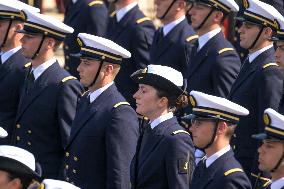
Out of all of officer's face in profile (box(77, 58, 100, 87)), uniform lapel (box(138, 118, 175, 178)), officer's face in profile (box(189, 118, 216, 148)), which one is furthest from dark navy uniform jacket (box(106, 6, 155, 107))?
officer's face in profile (box(189, 118, 216, 148))

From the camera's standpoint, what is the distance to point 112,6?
17.7m

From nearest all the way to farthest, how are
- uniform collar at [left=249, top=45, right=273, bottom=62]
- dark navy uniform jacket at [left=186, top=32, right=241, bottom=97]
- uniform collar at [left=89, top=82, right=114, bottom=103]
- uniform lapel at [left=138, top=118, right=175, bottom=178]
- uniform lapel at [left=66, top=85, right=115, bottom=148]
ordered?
uniform lapel at [left=138, top=118, right=175, bottom=178]
uniform lapel at [left=66, top=85, right=115, bottom=148]
uniform collar at [left=89, top=82, right=114, bottom=103]
uniform collar at [left=249, top=45, right=273, bottom=62]
dark navy uniform jacket at [left=186, top=32, right=241, bottom=97]

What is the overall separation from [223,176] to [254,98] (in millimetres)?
2122

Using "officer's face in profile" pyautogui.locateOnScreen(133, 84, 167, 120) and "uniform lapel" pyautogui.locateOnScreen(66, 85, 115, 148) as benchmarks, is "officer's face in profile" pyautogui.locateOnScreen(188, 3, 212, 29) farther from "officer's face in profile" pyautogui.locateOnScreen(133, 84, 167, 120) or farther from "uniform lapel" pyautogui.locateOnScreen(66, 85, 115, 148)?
"officer's face in profile" pyautogui.locateOnScreen(133, 84, 167, 120)

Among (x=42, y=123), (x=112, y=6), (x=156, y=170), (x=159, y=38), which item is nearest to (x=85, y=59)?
(x=42, y=123)

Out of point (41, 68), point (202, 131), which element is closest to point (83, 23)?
point (41, 68)

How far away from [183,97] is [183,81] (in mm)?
282

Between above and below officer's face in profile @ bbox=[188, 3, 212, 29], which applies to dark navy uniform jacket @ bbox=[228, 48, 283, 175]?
below

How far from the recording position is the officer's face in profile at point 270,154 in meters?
9.35

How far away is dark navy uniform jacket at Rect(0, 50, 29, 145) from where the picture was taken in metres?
12.5

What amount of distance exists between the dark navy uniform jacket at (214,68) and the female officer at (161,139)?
167 centimetres

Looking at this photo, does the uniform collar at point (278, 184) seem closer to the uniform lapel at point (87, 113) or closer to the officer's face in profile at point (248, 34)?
the uniform lapel at point (87, 113)

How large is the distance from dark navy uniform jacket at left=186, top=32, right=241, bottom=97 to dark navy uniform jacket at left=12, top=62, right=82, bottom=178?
4.69 feet

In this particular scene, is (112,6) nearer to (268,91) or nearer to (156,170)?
(268,91)
